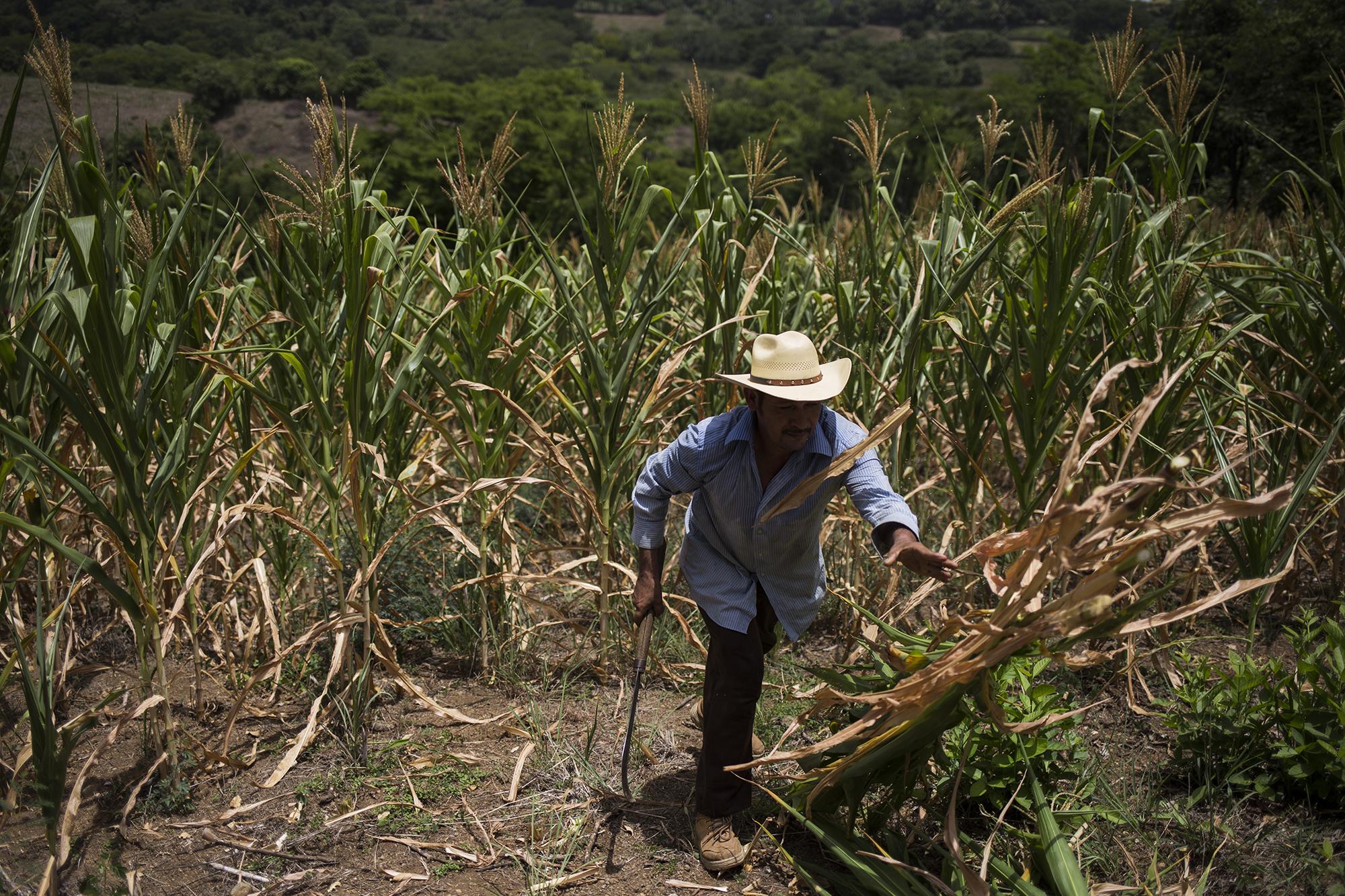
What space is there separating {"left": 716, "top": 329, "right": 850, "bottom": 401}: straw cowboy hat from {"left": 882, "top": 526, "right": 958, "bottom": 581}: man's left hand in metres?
0.39

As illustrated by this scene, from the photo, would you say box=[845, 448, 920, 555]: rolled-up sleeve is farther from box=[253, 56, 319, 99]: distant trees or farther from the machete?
box=[253, 56, 319, 99]: distant trees

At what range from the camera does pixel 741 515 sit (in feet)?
8.35

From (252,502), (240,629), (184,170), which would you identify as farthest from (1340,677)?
(184,170)

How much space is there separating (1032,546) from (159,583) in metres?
2.31

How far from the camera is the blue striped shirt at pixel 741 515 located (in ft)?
8.15

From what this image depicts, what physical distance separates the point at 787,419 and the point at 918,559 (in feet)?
1.55

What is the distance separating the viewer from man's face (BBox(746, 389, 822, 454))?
2330mm

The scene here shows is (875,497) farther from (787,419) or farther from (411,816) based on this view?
(411,816)

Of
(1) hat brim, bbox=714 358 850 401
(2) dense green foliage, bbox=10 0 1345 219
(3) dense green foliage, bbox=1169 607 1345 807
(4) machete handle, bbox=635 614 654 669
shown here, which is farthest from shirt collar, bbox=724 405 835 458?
(3) dense green foliage, bbox=1169 607 1345 807

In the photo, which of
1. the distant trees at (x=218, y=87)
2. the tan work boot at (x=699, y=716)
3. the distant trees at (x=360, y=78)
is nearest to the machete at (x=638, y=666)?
the tan work boot at (x=699, y=716)

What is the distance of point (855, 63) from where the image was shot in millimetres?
84625

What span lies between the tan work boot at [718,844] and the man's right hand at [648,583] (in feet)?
1.84

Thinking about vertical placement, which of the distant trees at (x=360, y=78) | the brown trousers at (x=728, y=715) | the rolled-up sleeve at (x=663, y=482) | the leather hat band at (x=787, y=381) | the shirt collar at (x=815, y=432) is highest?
the leather hat band at (x=787, y=381)

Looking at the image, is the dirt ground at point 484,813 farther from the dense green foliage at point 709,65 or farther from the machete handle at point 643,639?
the dense green foliage at point 709,65
